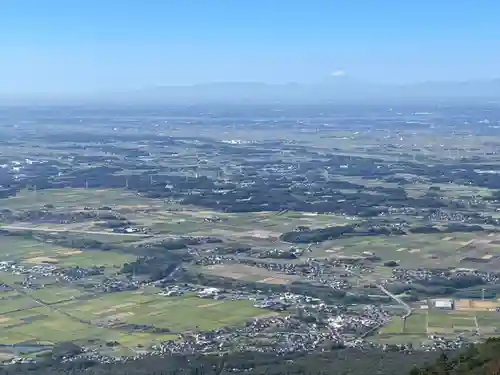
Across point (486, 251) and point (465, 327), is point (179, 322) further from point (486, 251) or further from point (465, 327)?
point (486, 251)

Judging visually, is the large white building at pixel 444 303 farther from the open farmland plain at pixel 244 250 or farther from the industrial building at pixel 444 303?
the open farmland plain at pixel 244 250

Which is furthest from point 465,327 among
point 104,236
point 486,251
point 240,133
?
point 240,133

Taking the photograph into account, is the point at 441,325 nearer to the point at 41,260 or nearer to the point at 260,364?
the point at 260,364

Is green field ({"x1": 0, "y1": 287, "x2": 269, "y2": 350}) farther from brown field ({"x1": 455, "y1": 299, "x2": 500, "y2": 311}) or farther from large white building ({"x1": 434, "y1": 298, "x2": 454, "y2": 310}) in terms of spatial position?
brown field ({"x1": 455, "y1": 299, "x2": 500, "y2": 311})

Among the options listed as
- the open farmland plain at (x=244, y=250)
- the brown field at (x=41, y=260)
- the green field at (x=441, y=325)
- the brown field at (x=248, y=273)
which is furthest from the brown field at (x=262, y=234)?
the green field at (x=441, y=325)

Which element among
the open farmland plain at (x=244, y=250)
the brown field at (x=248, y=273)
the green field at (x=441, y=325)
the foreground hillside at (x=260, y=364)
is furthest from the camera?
the brown field at (x=248, y=273)

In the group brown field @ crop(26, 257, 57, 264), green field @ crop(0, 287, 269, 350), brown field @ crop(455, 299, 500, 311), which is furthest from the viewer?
brown field @ crop(26, 257, 57, 264)

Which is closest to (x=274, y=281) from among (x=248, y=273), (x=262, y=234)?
(x=248, y=273)

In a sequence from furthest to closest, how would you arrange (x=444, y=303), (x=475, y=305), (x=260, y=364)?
(x=444, y=303)
(x=475, y=305)
(x=260, y=364)

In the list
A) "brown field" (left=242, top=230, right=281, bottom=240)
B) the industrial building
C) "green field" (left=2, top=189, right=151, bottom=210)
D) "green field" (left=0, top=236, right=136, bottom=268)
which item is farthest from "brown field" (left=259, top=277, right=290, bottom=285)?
"green field" (left=2, top=189, right=151, bottom=210)
